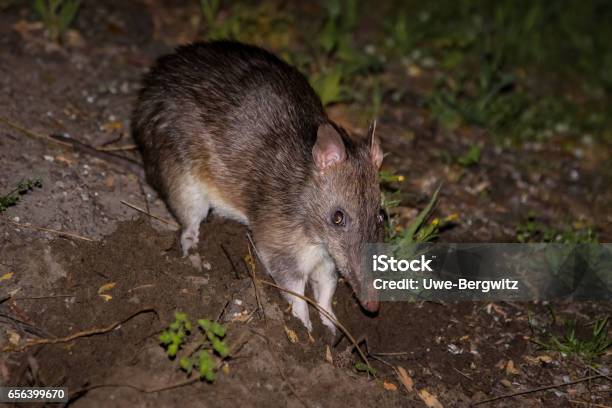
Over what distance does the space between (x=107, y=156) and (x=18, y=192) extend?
898 mm

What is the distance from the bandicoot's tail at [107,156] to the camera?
5.45 metres

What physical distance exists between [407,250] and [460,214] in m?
1.24

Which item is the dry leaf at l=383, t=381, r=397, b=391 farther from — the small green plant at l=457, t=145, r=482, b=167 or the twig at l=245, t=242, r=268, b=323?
the small green plant at l=457, t=145, r=482, b=167

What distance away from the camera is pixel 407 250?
509 cm

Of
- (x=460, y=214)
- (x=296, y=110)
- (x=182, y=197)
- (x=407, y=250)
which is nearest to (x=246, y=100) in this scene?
(x=296, y=110)

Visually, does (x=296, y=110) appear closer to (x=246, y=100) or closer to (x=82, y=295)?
(x=246, y=100)

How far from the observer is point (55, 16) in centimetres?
695

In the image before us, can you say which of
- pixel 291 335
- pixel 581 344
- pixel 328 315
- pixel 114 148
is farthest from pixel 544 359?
pixel 114 148

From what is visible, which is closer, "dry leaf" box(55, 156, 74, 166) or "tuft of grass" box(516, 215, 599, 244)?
"dry leaf" box(55, 156, 74, 166)

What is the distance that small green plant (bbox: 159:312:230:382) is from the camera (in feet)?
12.7

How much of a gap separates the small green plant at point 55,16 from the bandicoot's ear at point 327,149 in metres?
3.76

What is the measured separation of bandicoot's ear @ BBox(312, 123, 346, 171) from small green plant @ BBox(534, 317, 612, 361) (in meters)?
2.14

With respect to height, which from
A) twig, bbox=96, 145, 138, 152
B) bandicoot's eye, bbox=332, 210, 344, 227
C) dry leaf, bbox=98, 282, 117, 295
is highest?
bandicoot's eye, bbox=332, 210, 344, 227

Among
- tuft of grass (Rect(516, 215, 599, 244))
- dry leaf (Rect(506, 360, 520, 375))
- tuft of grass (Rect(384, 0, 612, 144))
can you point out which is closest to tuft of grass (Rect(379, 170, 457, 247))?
tuft of grass (Rect(516, 215, 599, 244))
